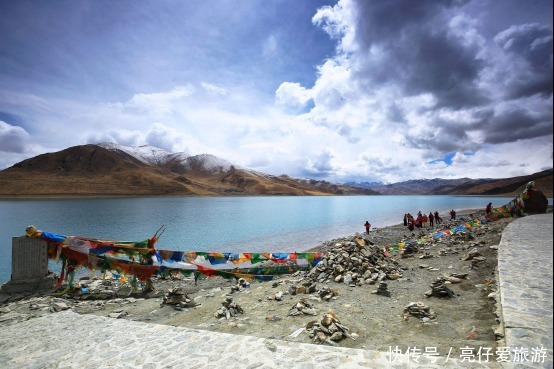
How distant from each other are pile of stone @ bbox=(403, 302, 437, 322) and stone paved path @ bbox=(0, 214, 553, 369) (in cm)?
192

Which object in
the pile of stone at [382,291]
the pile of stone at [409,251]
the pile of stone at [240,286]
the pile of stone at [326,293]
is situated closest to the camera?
the pile of stone at [326,293]

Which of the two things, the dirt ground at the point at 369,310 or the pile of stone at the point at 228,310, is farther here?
the pile of stone at the point at 228,310

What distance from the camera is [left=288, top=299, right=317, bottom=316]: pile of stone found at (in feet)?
30.1

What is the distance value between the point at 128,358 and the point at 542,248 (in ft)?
52.4

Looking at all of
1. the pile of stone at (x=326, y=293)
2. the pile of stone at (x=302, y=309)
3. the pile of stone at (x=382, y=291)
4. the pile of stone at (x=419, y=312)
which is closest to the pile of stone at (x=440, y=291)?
the pile of stone at (x=382, y=291)

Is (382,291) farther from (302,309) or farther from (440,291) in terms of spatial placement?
(302,309)

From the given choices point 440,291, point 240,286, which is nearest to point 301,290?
point 240,286

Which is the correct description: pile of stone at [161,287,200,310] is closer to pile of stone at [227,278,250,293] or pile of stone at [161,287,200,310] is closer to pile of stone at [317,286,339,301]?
pile of stone at [227,278,250,293]

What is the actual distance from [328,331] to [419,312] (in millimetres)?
3031

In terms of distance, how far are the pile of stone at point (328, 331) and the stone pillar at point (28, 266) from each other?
12.2m

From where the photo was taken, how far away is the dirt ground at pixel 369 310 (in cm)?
707

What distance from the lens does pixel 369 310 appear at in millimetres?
9125

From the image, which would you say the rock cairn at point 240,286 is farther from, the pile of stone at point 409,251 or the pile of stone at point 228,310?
the pile of stone at point 409,251

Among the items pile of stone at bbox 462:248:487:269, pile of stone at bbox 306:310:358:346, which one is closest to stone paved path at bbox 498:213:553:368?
pile of stone at bbox 462:248:487:269
